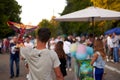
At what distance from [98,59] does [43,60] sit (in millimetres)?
4572

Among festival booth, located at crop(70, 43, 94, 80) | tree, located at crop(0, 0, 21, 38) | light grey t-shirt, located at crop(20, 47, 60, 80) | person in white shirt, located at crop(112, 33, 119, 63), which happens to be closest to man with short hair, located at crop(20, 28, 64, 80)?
light grey t-shirt, located at crop(20, 47, 60, 80)

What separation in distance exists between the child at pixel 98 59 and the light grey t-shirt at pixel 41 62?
13.3ft

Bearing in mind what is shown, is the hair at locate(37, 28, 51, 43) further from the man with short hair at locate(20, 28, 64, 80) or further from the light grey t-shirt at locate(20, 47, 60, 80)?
the light grey t-shirt at locate(20, 47, 60, 80)

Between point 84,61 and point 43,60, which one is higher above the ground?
point 43,60

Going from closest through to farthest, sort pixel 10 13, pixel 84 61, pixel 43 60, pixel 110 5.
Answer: pixel 43 60 → pixel 84 61 → pixel 110 5 → pixel 10 13

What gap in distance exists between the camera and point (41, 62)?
4.83 m

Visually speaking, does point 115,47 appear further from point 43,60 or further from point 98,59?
point 43,60

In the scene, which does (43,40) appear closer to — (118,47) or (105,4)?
(118,47)

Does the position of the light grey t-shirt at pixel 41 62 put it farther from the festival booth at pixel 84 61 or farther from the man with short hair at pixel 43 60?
the festival booth at pixel 84 61

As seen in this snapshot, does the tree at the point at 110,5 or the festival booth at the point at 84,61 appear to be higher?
the tree at the point at 110,5

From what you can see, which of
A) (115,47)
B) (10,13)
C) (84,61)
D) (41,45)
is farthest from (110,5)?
(10,13)

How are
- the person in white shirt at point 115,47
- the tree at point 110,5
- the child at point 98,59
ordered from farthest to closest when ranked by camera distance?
the tree at point 110,5 → the person in white shirt at point 115,47 → the child at point 98,59

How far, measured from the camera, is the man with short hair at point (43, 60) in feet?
15.7

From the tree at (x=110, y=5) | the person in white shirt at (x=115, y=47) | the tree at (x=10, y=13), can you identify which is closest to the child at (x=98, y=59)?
the person in white shirt at (x=115, y=47)
